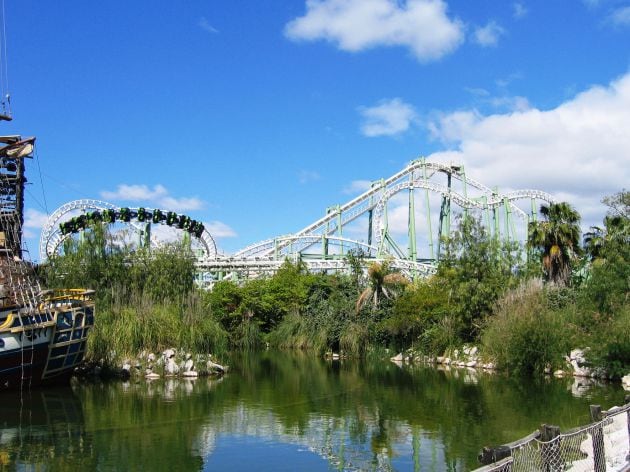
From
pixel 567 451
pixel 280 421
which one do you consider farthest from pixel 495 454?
pixel 280 421

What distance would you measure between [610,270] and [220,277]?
116 feet

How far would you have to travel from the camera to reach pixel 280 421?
17828 millimetres

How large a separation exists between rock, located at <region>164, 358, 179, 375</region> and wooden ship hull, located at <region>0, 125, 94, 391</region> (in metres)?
3.74

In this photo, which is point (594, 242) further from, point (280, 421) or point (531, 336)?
point (280, 421)

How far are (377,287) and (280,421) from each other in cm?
2342

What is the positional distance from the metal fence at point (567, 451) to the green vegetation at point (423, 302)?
15317 millimetres

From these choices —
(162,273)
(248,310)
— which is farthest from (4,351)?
(248,310)

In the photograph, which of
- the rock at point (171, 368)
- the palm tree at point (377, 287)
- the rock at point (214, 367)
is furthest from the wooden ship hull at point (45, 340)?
the palm tree at point (377, 287)

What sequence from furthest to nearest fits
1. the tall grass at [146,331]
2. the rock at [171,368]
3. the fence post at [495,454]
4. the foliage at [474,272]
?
the foliage at [474,272], the rock at [171,368], the tall grass at [146,331], the fence post at [495,454]

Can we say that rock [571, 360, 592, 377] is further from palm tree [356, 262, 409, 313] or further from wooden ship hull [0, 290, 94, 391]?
wooden ship hull [0, 290, 94, 391]

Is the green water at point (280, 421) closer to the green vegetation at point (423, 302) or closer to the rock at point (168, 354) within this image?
the rock at point (168, 354)

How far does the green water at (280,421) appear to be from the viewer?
13477 millimetres

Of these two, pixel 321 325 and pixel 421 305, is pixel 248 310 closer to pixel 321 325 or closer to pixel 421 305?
pixel 321 325

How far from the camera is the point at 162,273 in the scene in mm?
33781
